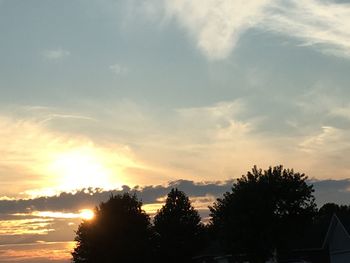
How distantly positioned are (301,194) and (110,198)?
1769 inches

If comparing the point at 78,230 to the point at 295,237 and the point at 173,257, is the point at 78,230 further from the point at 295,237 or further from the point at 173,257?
the point at 295,237

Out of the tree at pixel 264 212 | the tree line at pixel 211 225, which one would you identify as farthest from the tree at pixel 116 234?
the tree at pixel 264 212

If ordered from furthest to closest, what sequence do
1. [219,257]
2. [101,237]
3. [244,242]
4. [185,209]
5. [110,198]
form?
[185,209], [110,198], [101,237], [219,257], [244,242]

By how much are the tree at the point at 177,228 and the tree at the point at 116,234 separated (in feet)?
11.7

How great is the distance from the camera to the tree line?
168 feet

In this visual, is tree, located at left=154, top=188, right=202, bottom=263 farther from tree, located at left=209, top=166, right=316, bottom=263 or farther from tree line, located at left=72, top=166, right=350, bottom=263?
tree, located at left=209, top=166, right=316, bottom=263

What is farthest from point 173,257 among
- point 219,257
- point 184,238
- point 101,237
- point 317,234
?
point 317,234

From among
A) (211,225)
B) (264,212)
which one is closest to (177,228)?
(211,225)

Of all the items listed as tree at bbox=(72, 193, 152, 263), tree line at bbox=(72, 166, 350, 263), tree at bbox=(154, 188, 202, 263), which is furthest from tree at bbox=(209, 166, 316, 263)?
tree at bbox=(154, 188, 202, 263)

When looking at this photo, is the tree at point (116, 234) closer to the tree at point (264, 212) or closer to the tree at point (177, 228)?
the tree at point (177, 228)

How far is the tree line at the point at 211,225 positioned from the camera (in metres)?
51.2

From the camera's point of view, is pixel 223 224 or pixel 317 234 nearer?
pixel 223 224

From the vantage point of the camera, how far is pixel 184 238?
94000mm

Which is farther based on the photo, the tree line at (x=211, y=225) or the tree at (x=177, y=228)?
the tree at (x=177, y=228)
